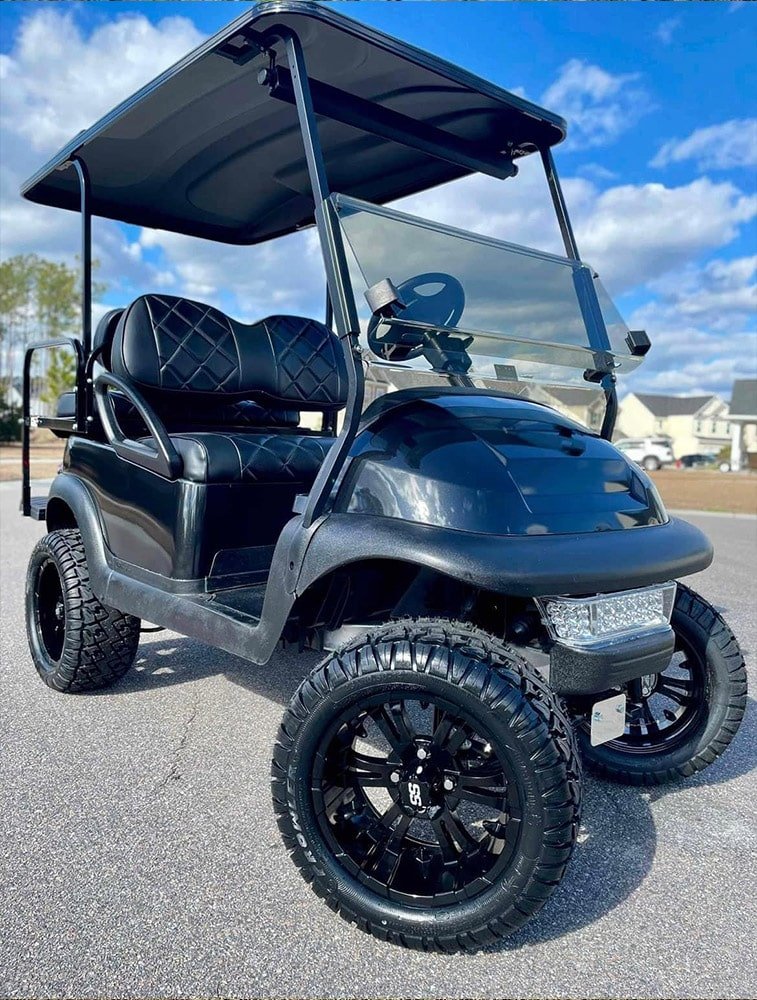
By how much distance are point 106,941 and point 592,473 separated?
1615 millimetres

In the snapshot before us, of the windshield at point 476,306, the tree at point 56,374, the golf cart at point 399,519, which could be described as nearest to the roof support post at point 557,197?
the golf cart at point 399,519

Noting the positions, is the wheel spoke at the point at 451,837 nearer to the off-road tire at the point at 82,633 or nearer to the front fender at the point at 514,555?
the front fender at the point at 514,555

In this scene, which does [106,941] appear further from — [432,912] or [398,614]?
[398,614]

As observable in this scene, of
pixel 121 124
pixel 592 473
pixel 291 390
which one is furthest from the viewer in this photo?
pixel 291 390

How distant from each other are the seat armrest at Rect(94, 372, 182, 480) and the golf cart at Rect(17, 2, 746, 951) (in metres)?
0.01

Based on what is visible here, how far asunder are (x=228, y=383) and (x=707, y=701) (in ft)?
7.64

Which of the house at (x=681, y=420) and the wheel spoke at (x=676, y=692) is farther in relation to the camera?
the house at (x=681, y=420)

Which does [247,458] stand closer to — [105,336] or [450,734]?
[105,336]

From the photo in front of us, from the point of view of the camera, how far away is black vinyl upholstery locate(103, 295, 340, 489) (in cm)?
276

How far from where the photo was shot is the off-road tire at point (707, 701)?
236cm

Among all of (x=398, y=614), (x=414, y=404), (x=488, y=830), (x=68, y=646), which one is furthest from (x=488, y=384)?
(x=68, y=646)

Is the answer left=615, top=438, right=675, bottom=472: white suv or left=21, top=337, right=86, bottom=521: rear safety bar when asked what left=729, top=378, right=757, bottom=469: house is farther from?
left=21, top=337, right=86, bottom=521: rear safety bar

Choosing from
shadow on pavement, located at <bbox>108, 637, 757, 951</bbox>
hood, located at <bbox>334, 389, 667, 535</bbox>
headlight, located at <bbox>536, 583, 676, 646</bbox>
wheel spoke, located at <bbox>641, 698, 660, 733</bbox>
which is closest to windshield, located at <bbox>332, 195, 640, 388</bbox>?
hood, located at <bbox>334, 389, 667, 535</bbox>

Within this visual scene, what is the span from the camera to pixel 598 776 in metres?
2.52
